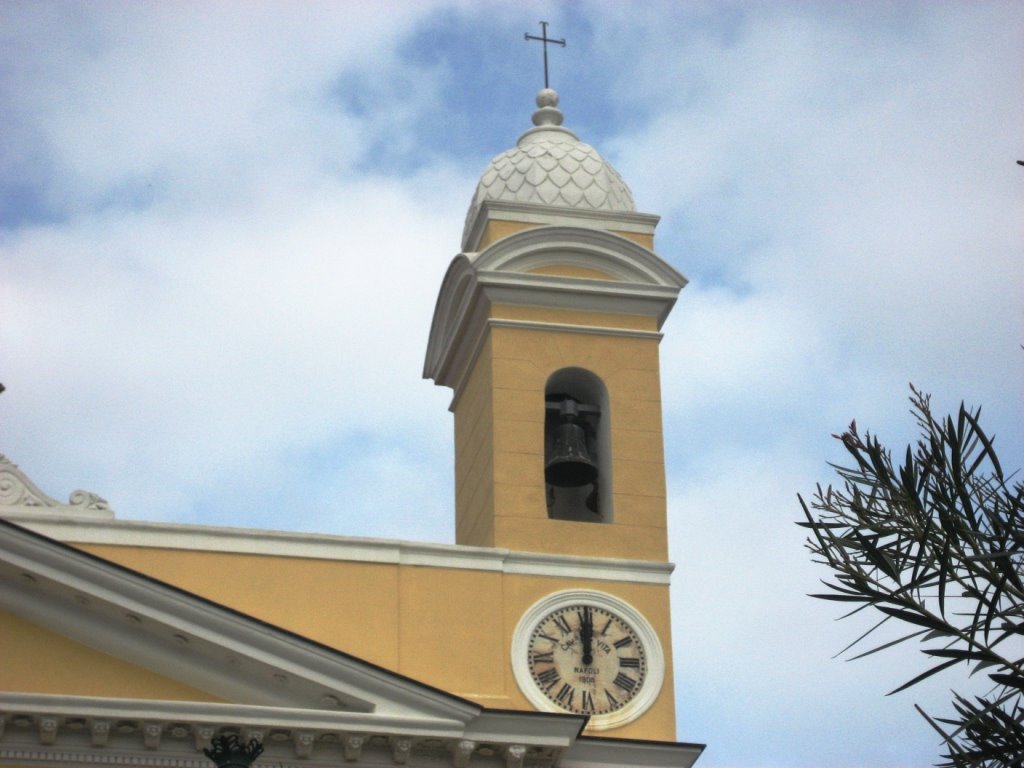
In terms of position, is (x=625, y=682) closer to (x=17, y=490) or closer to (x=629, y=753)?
(x=629, y=753)

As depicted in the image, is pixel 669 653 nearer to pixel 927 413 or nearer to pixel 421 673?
pixel 421 673

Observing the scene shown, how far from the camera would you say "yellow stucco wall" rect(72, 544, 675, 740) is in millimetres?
18719

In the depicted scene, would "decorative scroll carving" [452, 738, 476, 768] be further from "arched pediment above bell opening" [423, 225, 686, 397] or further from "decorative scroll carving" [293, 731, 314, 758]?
"arched pediment above bell opening" [423, 225, 686, 397]

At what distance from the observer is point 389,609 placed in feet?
62.2

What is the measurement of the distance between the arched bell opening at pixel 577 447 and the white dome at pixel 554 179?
183 centimetres

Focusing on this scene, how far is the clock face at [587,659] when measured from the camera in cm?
1903

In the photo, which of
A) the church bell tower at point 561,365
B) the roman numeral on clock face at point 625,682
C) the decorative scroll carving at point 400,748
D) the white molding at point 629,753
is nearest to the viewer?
the decorative scroll carving at point 400,748

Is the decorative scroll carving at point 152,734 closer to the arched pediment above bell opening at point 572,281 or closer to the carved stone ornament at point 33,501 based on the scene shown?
the carved stone ornament at point 33,501

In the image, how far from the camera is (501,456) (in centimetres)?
2033

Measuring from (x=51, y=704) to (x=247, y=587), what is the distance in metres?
2.41

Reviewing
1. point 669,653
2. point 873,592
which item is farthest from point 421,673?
point 873,592

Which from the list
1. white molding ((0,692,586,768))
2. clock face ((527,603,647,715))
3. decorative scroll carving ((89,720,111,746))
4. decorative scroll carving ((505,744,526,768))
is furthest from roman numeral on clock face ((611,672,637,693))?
decorative scroll carving ((89,720,111,746))

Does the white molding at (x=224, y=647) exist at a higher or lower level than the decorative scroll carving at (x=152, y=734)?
higher

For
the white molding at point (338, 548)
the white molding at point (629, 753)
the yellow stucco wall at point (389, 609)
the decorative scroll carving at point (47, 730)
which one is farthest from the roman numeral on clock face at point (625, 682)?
the decorative scroll carving at point (47, 730)
